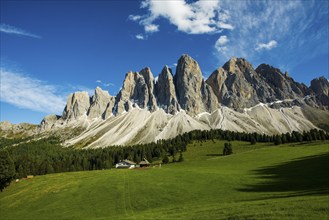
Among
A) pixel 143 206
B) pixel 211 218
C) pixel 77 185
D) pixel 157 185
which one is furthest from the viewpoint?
pixel 77 185

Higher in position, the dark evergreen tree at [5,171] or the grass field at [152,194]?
the dark evergreen tree at [5,171]

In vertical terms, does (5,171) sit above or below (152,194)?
above

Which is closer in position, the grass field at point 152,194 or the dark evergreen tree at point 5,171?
the grass field at point 152,194

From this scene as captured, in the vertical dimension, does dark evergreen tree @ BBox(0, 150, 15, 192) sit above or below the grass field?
above

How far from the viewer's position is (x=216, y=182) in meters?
62.2

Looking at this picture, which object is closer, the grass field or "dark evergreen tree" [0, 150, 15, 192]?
the grass field

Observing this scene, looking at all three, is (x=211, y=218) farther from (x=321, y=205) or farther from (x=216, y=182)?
(x=216, y=182)

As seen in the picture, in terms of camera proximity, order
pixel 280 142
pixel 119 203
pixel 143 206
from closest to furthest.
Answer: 1. pixel 143 206
2. pixel 119 203
3. pixel 280 142

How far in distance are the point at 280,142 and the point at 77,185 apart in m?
125

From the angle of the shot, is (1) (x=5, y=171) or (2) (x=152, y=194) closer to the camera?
(2) (x=152, y=194)

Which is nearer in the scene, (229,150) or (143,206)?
(143,206)

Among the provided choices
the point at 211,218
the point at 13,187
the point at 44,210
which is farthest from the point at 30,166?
the point at 211,218

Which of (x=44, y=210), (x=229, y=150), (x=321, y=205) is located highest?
(x=229, y=150)

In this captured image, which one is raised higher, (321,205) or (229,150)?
(229,150)
